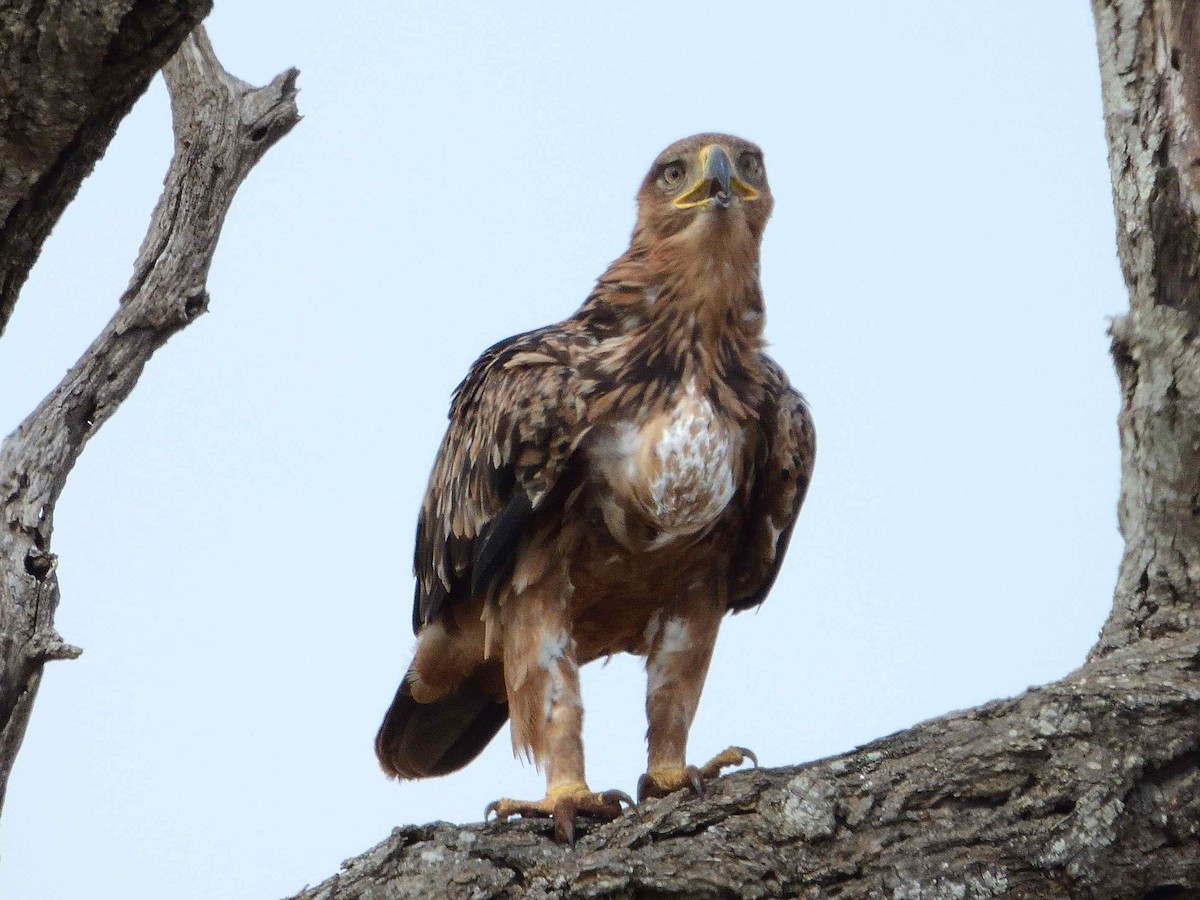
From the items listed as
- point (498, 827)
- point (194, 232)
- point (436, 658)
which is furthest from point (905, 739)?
point (194, 232)

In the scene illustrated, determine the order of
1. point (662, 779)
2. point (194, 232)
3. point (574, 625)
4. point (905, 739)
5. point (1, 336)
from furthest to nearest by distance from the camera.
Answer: point (574, 625) < point (662, 779) < point (194, 232) < point (905, 739) < point (1, 336)

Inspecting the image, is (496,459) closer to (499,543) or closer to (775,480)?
(499,543)

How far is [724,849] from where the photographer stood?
12.3 feet

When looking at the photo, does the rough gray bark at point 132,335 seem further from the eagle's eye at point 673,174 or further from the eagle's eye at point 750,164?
the eagle's eye at point 750,164

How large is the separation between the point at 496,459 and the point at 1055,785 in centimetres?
203

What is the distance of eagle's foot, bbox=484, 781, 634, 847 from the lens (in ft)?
14.1

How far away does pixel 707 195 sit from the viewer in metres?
5.16

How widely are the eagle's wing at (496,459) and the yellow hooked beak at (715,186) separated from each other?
62cm

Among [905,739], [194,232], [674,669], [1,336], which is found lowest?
[905,739]

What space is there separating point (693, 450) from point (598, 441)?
32 cm

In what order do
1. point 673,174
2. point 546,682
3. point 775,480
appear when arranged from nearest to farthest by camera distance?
point 546,682
point 775,480
point 673,174

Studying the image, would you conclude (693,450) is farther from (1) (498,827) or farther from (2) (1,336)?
(2) (1,336)

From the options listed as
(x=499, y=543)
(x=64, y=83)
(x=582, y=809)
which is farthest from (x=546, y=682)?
(x=64, y=83)

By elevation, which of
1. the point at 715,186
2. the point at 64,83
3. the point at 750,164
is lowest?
the point at 64,83
